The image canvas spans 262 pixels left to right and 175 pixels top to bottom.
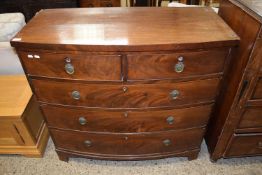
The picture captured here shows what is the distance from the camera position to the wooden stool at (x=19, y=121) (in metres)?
1.48

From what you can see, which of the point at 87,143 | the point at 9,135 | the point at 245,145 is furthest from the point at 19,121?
the point at 245,145

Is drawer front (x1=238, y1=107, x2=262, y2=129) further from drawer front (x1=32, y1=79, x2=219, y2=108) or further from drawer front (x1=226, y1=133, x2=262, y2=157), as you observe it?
drawer front (x1=32, y1=79, x2=219, y2=108)

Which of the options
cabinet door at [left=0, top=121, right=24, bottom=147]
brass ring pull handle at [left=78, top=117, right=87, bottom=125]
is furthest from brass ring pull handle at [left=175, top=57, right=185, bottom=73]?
cabinet door at [left=0, top=121, right=24, bottom=147]

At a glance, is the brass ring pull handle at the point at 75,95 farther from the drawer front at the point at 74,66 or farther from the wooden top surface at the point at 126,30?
the wooden top surface at the point at 126,30

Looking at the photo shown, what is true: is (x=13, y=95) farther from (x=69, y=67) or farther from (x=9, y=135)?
(x=69, y=67)

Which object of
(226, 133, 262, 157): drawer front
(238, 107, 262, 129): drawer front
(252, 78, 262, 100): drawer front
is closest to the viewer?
(252, 78, 262, 100): drawer front

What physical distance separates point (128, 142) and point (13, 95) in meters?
0.90

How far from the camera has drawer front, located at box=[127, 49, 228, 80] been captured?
3.35 feet

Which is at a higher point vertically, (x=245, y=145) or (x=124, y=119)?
(x=124, y=119)

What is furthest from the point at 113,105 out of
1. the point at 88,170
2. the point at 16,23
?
the point at 16,23

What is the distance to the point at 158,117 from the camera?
1281 mm

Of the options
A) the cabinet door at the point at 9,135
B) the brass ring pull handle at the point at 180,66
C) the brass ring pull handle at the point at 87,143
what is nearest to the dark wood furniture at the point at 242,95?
the brass ring pull handle at the point at 180,66

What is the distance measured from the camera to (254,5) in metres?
1.07

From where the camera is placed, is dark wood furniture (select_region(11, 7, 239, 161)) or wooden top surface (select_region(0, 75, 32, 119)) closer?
dark wood furniture (select_region(11, 7, 239, 161))
